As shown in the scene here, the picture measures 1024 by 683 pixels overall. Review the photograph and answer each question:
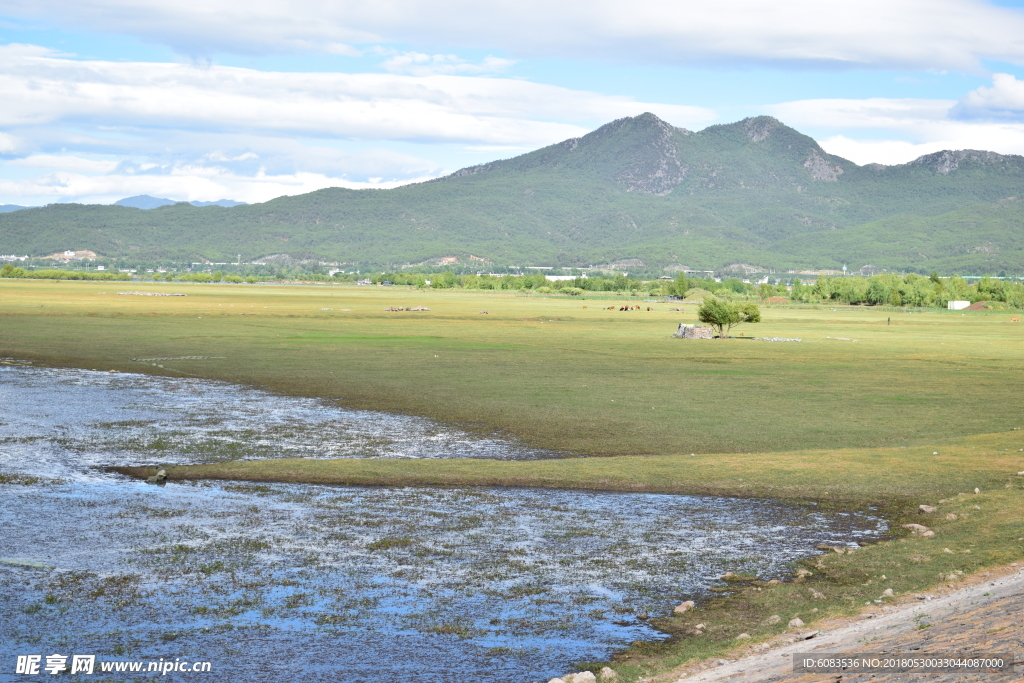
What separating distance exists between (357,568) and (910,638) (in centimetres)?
816

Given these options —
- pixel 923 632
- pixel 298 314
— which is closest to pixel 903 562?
pixel 923 632

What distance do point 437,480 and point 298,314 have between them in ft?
280

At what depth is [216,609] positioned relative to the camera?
13.6 metres

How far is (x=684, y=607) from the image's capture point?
13938 millimetres

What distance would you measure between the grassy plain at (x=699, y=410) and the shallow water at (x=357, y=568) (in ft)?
4.21

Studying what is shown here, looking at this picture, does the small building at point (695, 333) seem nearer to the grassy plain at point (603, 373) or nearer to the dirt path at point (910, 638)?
the grassy plain at point (603, 373)

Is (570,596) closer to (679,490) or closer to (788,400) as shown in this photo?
(679,490)

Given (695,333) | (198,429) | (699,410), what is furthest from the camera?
(695,333)

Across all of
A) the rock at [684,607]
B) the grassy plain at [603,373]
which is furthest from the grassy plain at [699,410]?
the rock at [684,607]

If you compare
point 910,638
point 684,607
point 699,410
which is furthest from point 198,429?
point 910,638

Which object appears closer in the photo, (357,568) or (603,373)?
(357,568)

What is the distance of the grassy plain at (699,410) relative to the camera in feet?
53.0

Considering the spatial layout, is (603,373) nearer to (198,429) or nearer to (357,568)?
(198,429)

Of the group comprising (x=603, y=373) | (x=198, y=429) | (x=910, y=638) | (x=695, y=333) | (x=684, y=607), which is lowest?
(x=198, y=429)
